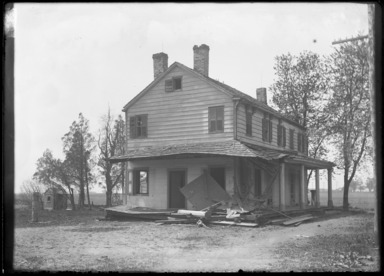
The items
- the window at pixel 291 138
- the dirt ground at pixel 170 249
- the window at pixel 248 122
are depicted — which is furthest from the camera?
the window at pixel 291 138

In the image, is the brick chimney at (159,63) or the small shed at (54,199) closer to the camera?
the brick chimney at (159,63)

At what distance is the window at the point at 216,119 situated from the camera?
21.1m

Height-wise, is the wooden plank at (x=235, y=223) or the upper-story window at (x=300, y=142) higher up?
the upper-story window at (x=300, y=142)

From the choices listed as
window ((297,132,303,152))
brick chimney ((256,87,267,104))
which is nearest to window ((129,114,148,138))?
brick chimney ((256,87,267,104))

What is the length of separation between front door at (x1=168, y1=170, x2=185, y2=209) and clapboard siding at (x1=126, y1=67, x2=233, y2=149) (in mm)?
1904

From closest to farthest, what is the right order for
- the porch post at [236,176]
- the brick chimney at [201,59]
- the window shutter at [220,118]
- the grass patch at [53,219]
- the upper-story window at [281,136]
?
the grass patch at [53,219] < the porch post at [236,176] < the window shutter at [220,118] < the brick chimney at [201,59] < the upper-story window at [281,136]

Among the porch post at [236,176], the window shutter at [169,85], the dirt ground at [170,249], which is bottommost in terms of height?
the dirt ground at [170,249]

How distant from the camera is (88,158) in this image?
3859 centimetres

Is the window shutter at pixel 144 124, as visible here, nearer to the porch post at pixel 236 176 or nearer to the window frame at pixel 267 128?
the porch post at pixel 236 176

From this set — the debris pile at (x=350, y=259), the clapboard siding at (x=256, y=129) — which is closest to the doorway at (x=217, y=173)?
the clapboard siding at (x=256, y=129)

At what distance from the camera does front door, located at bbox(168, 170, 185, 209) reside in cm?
2219

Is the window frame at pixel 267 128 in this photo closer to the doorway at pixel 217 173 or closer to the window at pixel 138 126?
the doorway at pixel 217 173

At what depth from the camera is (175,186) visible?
22391 mm

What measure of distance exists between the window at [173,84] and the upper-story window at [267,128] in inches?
238
